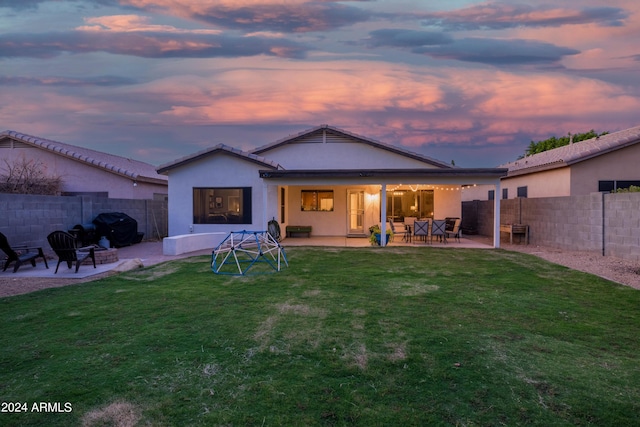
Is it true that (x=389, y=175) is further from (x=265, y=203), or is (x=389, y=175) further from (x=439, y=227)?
(x=265, y=203)

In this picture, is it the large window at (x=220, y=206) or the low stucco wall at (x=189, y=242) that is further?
the large window at (x=220, y=206)

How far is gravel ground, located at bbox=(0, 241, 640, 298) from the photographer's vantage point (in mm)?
7828

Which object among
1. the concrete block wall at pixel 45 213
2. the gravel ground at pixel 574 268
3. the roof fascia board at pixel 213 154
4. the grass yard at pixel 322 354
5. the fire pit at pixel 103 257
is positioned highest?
the roof fascia board at pixel 213 154

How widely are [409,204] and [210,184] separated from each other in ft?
31.2

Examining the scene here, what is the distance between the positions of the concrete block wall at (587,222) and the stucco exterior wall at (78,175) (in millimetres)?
17772

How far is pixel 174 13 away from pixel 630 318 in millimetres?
14622

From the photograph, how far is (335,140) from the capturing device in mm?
17969

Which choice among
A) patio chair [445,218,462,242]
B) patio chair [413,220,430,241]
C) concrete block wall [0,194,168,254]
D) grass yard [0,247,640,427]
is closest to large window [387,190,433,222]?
patio chair [445,218,462,242]

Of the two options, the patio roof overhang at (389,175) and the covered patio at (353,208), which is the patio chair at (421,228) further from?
the patio roof overhang at (389,175)

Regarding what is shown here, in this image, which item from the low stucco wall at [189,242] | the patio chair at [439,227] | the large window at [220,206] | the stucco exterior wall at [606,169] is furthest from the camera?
the patio chair at [439,227]

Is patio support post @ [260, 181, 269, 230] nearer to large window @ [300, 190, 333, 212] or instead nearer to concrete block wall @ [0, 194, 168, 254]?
large window @ [300, 190, 333, 212]

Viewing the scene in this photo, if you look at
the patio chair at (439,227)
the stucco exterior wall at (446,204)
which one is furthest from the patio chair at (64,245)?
the stucco exterior wall at (446,204)

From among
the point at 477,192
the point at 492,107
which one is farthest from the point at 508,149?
the point at 492,107

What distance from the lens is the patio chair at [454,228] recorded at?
54.0 ft
